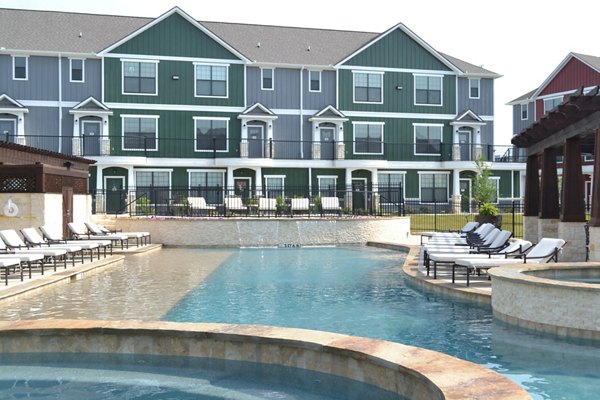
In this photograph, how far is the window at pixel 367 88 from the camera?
43500 millimetres

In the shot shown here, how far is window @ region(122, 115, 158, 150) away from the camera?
39.6m

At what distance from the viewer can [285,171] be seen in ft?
137

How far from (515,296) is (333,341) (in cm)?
400

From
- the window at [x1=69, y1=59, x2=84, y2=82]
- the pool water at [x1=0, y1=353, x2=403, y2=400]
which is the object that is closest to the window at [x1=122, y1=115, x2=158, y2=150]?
the window at [x1=69, y1=59, x2=84, y2=82]

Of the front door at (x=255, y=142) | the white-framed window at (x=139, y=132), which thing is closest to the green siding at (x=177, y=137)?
the white-framed window at (x=139, y=132)

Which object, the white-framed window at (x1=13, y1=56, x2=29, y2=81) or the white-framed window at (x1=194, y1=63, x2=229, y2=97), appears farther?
the white-framed window at (x1=194, y1=63, x2=229, y2=97)

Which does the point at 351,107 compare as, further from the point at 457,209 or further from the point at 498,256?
the point at 498,256

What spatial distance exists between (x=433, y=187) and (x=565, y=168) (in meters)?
26.8

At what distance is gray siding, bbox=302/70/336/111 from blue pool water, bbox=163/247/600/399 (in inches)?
993

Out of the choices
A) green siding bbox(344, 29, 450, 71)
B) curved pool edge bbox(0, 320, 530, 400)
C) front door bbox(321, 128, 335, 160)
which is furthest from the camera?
green siding bbox(344, 29, 450, 71)

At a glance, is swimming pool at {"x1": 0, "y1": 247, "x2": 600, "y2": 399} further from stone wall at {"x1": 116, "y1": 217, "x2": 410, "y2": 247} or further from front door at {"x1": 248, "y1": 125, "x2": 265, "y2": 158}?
front door at {"x1": 248, "y1": 125, "x2": 265, "y2": 158}

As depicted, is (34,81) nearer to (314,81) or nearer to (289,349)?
(314,81)

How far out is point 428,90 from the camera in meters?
44.8

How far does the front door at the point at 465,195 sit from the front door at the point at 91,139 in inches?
883
